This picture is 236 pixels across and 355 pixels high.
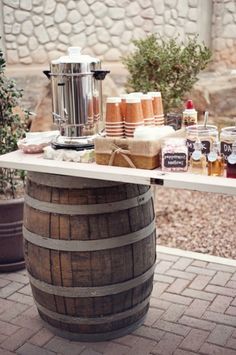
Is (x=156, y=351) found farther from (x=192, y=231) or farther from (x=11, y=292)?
(x=192, y=231)

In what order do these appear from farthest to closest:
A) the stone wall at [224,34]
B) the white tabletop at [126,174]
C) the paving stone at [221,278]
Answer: the stone wall at [224,34] < the paving stone at [221,278] < the white tabletop at [126,174]

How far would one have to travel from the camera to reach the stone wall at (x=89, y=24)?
6.57 meters

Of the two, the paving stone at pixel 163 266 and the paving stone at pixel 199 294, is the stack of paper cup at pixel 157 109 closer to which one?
the paving stone at pixel 199 294

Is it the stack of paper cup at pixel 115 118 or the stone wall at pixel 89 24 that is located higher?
the stone wall at pixel 89 24

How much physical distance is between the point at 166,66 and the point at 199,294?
1.71 meters

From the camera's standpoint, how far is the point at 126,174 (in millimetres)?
1899

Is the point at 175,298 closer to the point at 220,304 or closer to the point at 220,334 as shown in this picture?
the point at 220,304

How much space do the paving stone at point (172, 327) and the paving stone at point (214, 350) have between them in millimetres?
138

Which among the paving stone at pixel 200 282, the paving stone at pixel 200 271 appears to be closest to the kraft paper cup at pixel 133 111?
the paving stone at pixel 200 282

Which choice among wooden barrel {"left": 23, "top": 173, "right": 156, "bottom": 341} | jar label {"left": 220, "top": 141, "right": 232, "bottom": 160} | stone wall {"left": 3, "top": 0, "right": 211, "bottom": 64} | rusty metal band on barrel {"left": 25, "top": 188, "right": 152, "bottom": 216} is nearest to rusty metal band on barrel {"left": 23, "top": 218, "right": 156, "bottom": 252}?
wooden barrel {"left": 23, "top": 173, "right": 156, "bottom": 341}

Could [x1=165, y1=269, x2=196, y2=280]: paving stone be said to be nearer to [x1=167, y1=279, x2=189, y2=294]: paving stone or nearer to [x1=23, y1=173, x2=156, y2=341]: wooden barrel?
[x1=167, y1=279, x2=189, y2=294]: paving stone

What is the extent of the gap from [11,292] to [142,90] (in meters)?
1.80

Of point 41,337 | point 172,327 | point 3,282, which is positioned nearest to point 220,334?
point 172,327

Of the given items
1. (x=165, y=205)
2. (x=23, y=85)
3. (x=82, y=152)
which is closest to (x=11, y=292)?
(x=82, y=152)
